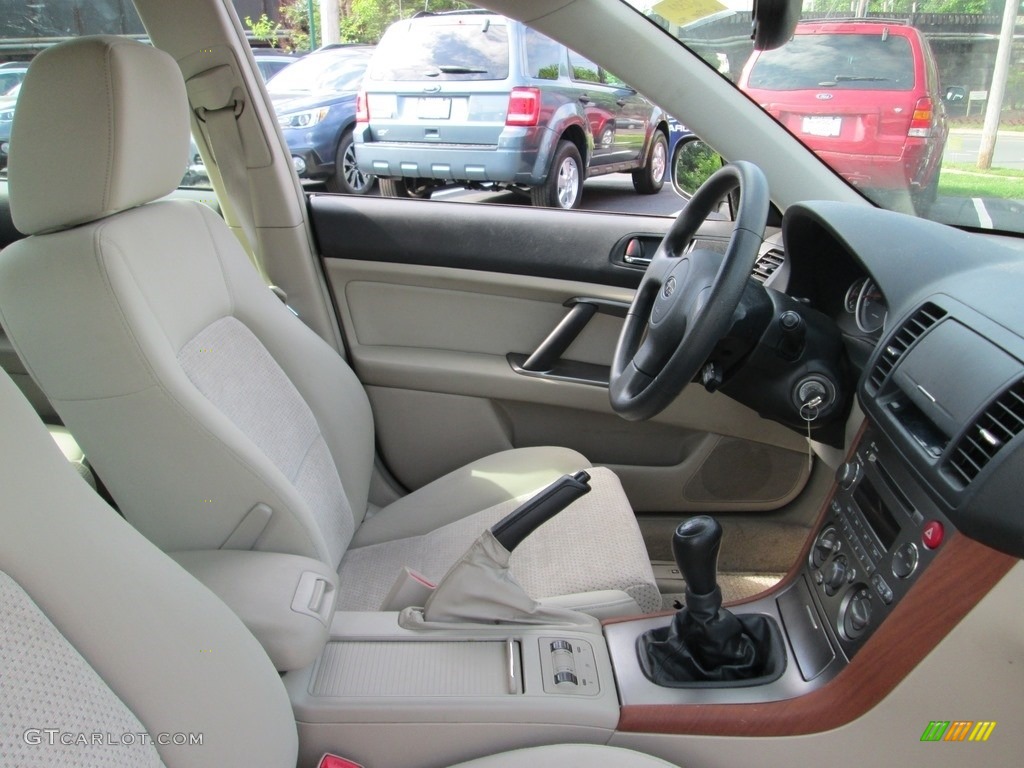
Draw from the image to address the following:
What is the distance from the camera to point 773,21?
1.38 m

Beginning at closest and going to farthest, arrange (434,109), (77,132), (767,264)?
(77,132), (767,264), (434,109)

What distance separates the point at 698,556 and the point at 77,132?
3.32 ft

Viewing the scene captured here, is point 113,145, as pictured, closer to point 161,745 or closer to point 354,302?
point 161,745

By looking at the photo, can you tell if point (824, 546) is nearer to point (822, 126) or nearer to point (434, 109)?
point (822, 126)

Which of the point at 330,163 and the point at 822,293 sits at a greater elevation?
the point at 822,293

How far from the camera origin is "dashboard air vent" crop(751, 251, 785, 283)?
1.71m

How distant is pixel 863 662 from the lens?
3.56ft

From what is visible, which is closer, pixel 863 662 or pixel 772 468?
pixel 863 662

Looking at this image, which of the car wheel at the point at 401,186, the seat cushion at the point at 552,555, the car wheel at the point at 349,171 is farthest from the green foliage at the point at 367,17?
the seat cushion at the point at 552,555

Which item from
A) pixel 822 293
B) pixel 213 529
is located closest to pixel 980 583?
pixel 822 293

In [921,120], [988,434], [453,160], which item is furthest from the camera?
[453,160]

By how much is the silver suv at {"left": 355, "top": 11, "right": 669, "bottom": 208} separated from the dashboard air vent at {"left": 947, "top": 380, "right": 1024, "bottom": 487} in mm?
3398

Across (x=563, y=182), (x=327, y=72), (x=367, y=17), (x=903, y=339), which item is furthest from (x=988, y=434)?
(x=367, y=17)

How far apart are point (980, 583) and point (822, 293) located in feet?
2.20
